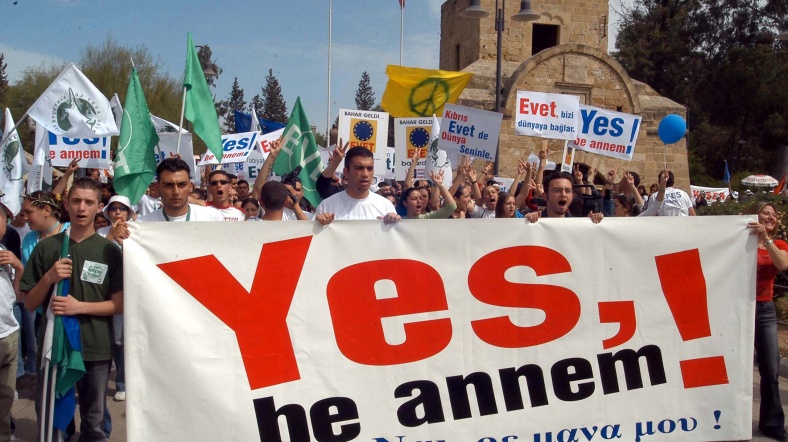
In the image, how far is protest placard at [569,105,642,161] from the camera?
30.6ft

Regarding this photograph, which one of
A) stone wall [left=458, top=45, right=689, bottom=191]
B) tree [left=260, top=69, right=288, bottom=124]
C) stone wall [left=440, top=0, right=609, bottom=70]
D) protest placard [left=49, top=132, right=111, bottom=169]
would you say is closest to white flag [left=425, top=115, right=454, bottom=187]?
protest placard [left=49, top=132, right=111, bottom=169]

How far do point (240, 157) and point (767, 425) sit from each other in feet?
26.9

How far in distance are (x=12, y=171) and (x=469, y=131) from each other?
17.8ft

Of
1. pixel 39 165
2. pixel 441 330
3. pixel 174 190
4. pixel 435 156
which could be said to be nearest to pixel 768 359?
pixel 441 330

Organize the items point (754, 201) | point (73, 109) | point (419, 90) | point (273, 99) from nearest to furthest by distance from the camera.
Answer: point (73, 109) → point (419, 90) → point (754, 201) → point (273, 99)

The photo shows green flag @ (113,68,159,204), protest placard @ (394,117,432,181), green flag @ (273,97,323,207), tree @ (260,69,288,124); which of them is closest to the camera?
green flag @ (113,68,159,204)

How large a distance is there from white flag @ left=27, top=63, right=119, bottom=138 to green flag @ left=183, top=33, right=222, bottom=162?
43.2 inches

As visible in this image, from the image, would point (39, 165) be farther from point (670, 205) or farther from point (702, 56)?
point (702, 56)

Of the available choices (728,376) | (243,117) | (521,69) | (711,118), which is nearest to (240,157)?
(243,117)

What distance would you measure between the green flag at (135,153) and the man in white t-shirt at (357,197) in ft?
5.48

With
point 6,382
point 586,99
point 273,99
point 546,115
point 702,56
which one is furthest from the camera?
point 273,99

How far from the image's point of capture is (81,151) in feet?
28.5

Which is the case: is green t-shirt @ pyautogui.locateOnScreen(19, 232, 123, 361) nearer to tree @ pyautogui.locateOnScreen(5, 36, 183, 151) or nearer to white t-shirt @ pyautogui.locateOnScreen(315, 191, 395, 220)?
white t-shirt @ pyautogui.locateOnScreen(315, 191, 395, 220)

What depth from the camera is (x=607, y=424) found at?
4.25m
